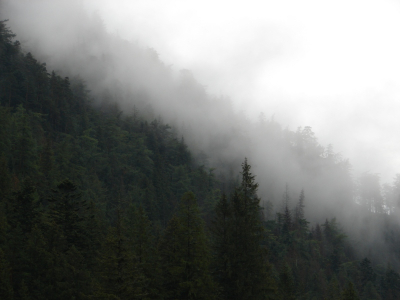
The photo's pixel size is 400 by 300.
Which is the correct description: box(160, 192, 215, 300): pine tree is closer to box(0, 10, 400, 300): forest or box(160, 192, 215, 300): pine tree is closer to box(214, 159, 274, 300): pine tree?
box(0, 10, 400, 300): forest

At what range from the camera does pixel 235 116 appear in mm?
134250

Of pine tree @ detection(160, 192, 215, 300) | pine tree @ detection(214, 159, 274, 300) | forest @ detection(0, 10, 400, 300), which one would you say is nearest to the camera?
pine tree @ detection(160, 192, 215, 300)

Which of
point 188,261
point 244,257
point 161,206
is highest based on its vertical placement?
point 161,206

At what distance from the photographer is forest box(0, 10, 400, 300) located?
23.3 meters

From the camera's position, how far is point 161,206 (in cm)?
7200

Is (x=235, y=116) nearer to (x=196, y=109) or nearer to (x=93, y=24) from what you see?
(x=196, y=109)

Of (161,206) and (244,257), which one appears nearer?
(244,257)

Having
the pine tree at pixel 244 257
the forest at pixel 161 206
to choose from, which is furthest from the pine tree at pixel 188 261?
the pine tree at pixel 244 257

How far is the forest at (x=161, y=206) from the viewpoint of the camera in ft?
76.4

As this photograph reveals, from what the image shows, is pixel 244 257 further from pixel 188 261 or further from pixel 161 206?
pixel 161 206

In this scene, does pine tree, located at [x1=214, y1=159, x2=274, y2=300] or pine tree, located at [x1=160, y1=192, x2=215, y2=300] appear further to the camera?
pine tree, located at [x1=214, y1=159, x2=274, y2=300]

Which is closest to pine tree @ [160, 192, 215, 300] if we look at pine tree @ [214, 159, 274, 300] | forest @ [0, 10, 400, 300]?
forest @ [0, 10, 400, 300]

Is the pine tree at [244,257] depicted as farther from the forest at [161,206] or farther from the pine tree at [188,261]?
the pine tree at [188,261]

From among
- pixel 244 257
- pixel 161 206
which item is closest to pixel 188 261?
pixel 244 257
